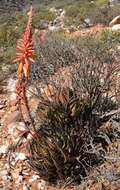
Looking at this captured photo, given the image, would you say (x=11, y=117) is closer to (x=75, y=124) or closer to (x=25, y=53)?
(x=75, y=124)

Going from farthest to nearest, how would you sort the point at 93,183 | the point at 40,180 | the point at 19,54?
the point at 40,180, the point at 93,183, the point at 19,54

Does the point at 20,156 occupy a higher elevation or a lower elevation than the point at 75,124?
lower

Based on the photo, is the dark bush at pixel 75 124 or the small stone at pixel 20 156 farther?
the small stone at pixel 20 156

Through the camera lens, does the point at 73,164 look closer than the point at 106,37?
Yes

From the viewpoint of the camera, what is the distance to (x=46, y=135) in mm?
5391

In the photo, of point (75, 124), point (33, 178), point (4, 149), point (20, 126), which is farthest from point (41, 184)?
point (20, 126)

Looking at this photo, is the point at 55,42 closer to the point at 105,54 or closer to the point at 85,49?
the point at 85,49

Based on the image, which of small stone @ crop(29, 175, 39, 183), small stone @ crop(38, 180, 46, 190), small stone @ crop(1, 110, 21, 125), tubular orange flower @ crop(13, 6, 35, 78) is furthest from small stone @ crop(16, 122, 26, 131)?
tubular orange flower @ crop(13, 6, 35, 78)

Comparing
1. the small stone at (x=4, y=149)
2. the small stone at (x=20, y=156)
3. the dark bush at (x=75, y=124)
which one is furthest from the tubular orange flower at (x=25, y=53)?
the small stone at (x=4, y=149)

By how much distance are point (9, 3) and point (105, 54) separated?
2160cm

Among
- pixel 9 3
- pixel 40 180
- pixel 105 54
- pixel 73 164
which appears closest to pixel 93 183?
pixel 73 164

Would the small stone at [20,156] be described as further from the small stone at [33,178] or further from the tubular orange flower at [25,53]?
the tubular orange flower at [25,53]

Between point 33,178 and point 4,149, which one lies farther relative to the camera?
point 4,149

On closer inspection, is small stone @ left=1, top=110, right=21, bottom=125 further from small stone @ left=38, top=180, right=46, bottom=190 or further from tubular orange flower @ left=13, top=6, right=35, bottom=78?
tubular orange flower @ left=13, top=6, right=35, bottom=78
